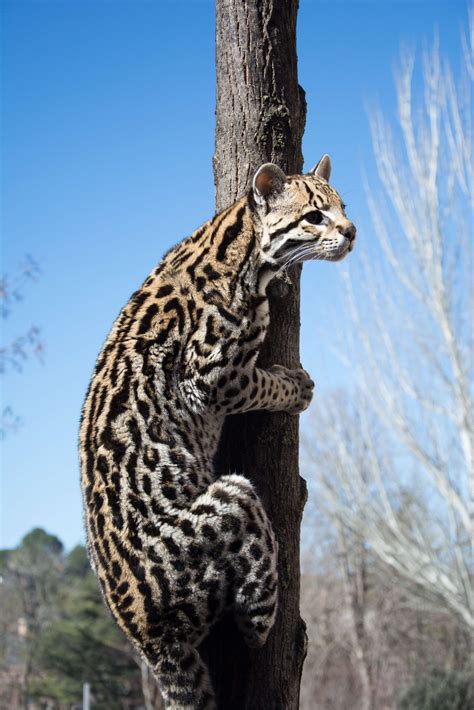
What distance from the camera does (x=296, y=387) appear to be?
4.52 meters

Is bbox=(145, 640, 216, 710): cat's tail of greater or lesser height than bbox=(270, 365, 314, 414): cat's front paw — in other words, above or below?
below

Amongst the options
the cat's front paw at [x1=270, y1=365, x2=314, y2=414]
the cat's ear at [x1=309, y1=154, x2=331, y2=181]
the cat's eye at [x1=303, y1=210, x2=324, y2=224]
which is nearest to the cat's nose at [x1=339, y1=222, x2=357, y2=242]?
the cat's eye at [x1=303, y1=210, x2=324, y2=224]

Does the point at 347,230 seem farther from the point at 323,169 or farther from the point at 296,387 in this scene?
the point at 296,387

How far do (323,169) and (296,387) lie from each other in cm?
121

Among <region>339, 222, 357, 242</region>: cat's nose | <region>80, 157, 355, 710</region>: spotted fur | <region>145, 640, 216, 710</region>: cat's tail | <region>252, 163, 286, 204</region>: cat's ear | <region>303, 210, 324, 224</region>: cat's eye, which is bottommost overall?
<region>145, 640, 216, 710</region>: cat's tail

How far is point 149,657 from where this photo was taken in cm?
365

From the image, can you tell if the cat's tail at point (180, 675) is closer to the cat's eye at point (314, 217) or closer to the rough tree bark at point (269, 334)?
the rough tree bark at point (269, 334)

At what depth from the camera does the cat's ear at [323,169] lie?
466 cm

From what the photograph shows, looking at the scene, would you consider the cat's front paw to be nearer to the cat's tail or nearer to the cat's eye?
the cat's eye

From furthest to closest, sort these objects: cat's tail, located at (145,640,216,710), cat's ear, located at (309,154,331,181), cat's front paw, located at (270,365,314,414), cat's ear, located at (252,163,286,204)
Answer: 1. cat's ear, located at (309,154,331,181)
2. cat's front paw, located at (270,365,314,414)
3. cat's ear, located at (252,163,286,204)
4. cat's tail, located at (145,640,216,710)

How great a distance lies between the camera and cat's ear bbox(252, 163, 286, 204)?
4.30 m

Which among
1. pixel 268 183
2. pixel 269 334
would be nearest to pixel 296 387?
pixel 269 334

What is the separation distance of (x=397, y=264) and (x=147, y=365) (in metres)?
14.8

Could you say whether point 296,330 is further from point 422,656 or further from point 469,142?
point 422,656
